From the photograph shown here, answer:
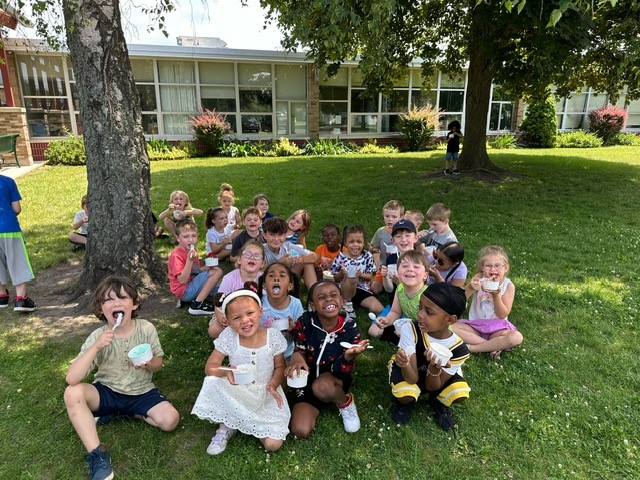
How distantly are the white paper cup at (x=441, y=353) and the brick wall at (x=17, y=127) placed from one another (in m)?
15.1

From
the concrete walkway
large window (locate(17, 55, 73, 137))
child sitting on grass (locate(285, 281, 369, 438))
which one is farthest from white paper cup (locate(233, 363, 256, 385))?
large window (locate(17, 55, 73, 137))

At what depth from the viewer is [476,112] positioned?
10.8 m

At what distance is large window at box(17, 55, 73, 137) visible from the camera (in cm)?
1480

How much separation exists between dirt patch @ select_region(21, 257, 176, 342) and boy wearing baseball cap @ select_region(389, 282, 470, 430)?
265cm

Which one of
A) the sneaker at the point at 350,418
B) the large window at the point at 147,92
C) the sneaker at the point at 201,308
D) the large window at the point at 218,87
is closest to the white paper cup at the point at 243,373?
the sneaker at the point at 350,418

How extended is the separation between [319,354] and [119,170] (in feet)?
9.58

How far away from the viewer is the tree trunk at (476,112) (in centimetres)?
1032

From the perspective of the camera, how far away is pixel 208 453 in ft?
8.49

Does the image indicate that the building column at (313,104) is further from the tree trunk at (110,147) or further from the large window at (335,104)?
the tree trunk at (110,147)

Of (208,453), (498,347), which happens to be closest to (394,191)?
(498,347)

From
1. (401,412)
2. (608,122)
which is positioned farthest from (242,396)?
(608,122)

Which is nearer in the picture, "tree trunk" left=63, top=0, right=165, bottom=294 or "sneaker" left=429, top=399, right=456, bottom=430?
"sneaker" left=429, top=399, right=456, bottom=430

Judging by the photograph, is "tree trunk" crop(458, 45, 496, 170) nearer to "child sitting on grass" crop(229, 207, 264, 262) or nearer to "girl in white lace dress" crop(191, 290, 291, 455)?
"child sitting on grass" crop(229, 207, 264, 262)

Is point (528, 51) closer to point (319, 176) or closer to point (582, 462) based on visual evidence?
point (319, 176)
